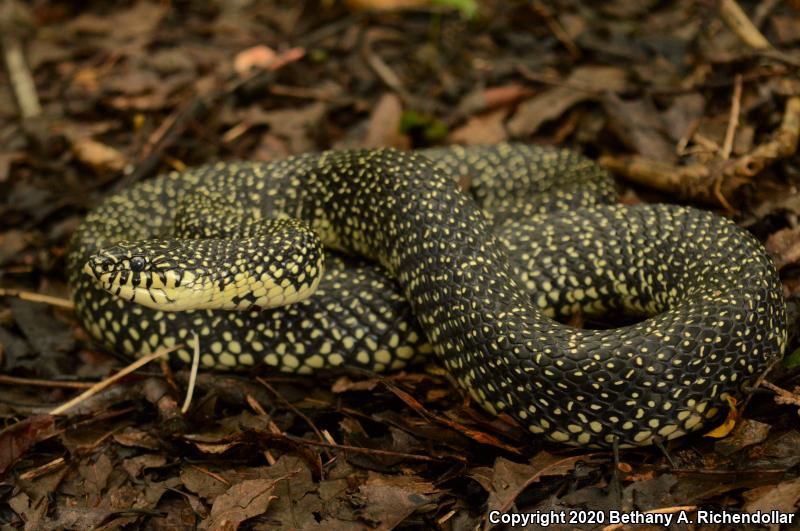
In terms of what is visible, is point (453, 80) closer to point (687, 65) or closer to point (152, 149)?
point (687, 65)

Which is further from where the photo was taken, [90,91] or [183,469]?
[90,91]

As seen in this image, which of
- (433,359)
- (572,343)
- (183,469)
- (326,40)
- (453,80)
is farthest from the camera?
(326,40)

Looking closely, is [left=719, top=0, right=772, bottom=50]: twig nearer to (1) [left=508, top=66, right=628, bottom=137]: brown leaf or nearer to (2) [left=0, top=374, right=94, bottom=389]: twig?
(1) [left=508, top=66, right=628, bottom=137]: brown leaf

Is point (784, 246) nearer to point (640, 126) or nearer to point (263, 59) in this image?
point (640, 126)

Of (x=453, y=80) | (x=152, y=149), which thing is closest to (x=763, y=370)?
(x=453, y=80)

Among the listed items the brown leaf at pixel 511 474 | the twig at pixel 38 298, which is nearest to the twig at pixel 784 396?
the brown leaf at pixel 511 474

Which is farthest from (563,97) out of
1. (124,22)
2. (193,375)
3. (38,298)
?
(124,22)

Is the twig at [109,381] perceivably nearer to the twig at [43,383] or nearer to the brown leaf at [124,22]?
the twig at [43,383]
